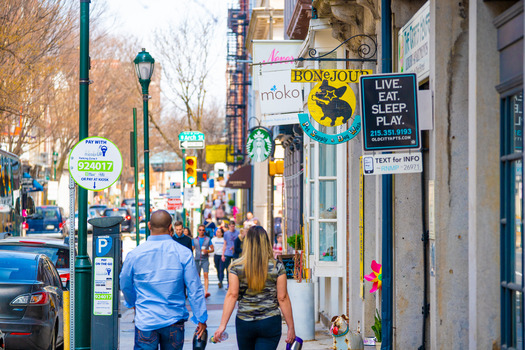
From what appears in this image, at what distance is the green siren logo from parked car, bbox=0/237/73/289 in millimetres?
10984

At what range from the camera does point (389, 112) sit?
8164 mm

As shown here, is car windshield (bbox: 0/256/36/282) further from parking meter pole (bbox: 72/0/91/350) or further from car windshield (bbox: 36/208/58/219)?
car windshield (bbox: 36/208/58/219)

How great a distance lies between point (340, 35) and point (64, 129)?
130ft

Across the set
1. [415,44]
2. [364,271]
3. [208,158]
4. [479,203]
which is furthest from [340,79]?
[208,158]

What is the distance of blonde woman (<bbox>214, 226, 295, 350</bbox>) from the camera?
7.28 meters

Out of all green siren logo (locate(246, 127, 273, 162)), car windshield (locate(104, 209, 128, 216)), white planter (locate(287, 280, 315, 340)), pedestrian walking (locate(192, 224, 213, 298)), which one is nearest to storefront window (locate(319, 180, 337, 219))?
white planter (locate(287, 280, 315, 340))

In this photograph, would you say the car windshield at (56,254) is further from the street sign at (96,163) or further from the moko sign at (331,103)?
the moko sign at (331,103)

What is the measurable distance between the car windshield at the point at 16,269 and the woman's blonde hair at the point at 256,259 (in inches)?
171

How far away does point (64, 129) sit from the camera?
166 feet

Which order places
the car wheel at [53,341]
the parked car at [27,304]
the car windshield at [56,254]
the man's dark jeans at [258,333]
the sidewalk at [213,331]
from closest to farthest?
the man's dark jeans at [258,333] → the parked car at [27,304] → the car wheel at [53,341] → the sidewalk at [213,331] → the car windshield at [56,254]

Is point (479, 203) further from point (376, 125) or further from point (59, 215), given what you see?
point (59, 215)

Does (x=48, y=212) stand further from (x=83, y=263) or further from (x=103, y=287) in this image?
(x=103, y=287)

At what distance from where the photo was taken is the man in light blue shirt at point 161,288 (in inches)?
281

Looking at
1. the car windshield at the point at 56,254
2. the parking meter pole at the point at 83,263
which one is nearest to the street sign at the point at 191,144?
the car windshield at the point at 56,254
